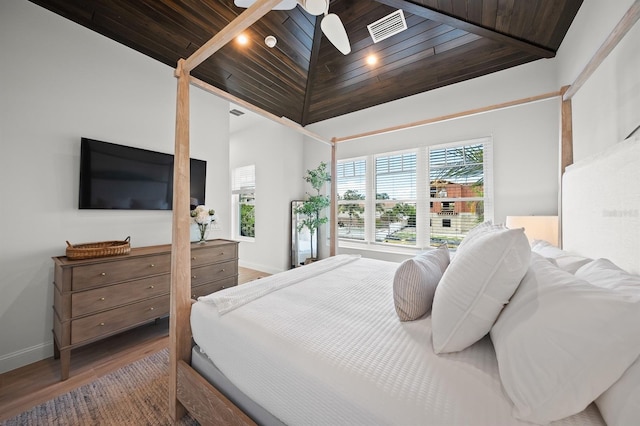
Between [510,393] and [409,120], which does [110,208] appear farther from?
[409,120]

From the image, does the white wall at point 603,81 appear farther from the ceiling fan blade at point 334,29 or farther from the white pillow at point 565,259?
the ceiling fan blade at point 334,29

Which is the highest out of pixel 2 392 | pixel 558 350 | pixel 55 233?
pixel 55 233

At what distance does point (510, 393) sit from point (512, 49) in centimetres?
330

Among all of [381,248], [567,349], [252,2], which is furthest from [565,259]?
[381,248]

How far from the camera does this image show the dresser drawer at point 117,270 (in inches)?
70.6

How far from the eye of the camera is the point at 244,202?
541cm

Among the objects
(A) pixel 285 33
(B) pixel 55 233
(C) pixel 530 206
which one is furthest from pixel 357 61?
(B) pixel 55 233

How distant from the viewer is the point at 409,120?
3562 millimetres

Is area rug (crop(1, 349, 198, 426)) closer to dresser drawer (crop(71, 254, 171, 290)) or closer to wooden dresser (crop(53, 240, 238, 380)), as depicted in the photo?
wooden dresser (crop(53, 240, 238, 380))

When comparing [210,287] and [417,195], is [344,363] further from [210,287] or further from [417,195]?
[417,195]

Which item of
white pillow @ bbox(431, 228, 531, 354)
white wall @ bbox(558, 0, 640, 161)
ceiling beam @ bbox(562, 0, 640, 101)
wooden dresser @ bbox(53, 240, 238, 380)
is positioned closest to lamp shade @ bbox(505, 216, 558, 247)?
white wall @ bbox(558, 0, 640, 161)

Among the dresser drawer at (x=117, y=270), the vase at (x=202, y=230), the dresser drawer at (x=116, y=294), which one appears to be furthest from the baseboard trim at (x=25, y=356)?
the vase at (x=202, y=230)

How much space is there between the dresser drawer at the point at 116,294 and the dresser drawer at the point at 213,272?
313 mm

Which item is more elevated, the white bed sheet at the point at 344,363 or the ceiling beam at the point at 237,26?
the ceiling beam at the point at 237,26
